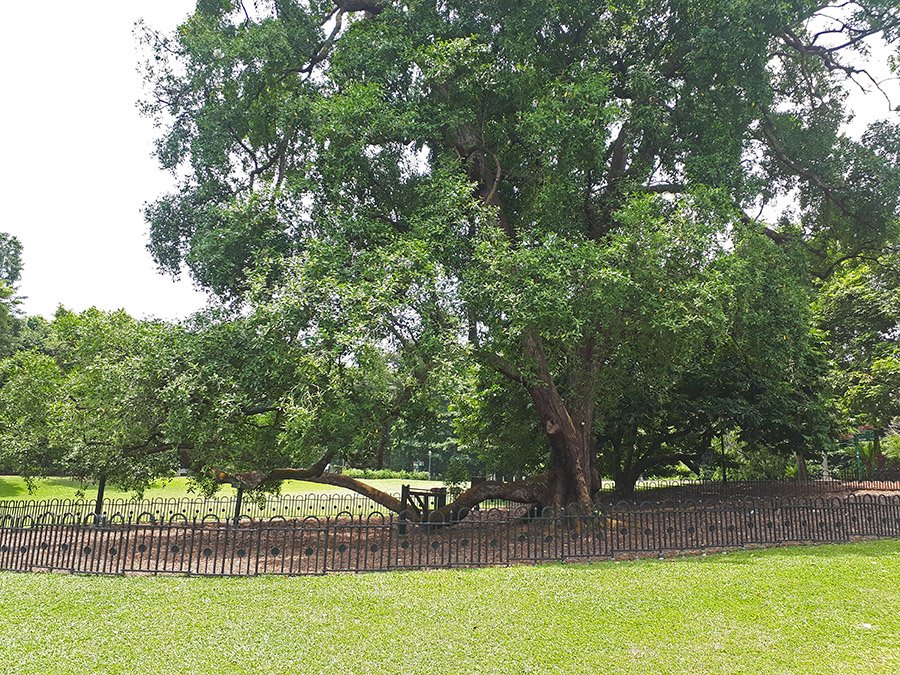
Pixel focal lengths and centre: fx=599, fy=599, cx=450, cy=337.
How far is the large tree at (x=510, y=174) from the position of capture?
11250 millimetres

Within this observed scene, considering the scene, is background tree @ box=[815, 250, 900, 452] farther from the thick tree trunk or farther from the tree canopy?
the thick tree trunk

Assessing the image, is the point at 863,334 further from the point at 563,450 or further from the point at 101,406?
the point at 101,406

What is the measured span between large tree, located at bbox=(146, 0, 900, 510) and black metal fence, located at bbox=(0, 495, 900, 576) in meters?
2.88

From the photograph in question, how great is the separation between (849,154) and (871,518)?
9.47 meters

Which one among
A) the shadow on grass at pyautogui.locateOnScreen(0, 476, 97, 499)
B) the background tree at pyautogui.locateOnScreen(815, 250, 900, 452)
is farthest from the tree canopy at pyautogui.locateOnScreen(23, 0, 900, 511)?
the shadow on grass at pyautogui.locateOnScreen(0, 476, 97, 499)

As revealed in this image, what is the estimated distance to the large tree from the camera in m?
11.2

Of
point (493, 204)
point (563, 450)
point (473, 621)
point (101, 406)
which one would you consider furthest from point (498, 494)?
point (101, 406)

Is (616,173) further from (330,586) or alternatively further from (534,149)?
(330,586)

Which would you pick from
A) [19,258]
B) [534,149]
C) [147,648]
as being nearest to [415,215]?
[534,149]

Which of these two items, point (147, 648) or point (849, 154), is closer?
point (147, 648)

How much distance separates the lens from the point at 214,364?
36.4ft

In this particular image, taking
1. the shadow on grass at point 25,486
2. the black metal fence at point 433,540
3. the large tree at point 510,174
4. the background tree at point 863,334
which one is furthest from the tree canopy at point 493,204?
the shadow on grass at point 25,486

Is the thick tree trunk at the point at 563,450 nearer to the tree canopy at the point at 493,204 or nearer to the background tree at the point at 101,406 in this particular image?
the tree canopy at the point at 493,204

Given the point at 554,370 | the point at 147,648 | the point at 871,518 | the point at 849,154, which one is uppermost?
the point at 849,154
